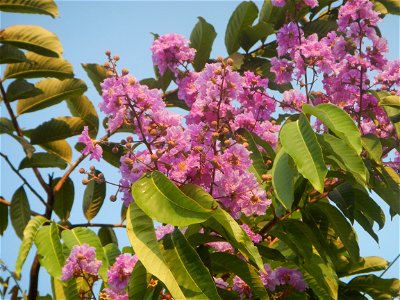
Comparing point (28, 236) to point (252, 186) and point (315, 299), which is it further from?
point (315, 299)

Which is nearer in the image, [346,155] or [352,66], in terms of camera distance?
[346,155]

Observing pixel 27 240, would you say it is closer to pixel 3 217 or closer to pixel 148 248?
pixel 148 248

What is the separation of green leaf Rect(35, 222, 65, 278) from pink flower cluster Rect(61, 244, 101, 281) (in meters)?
0.02

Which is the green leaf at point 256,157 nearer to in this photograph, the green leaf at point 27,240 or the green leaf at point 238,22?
the green leaf at point 27,240

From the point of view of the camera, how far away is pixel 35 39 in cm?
255

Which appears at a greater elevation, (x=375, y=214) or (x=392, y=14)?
(x=392, y=14)

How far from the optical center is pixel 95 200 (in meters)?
2.56

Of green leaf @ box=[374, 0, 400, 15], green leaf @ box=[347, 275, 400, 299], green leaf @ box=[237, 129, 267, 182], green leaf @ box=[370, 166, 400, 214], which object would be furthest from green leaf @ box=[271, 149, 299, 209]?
green leaf @ box=[374, 0, 400, 15]

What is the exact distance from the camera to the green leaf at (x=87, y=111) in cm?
268

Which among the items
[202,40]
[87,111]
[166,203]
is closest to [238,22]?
[202,40]

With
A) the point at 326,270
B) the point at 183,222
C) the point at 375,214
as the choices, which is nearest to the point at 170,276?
the point at 183,222

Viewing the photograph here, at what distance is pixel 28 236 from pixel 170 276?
1.89 ft

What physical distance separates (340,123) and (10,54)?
1534mm

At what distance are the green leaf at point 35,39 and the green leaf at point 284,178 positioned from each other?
4.37ft
